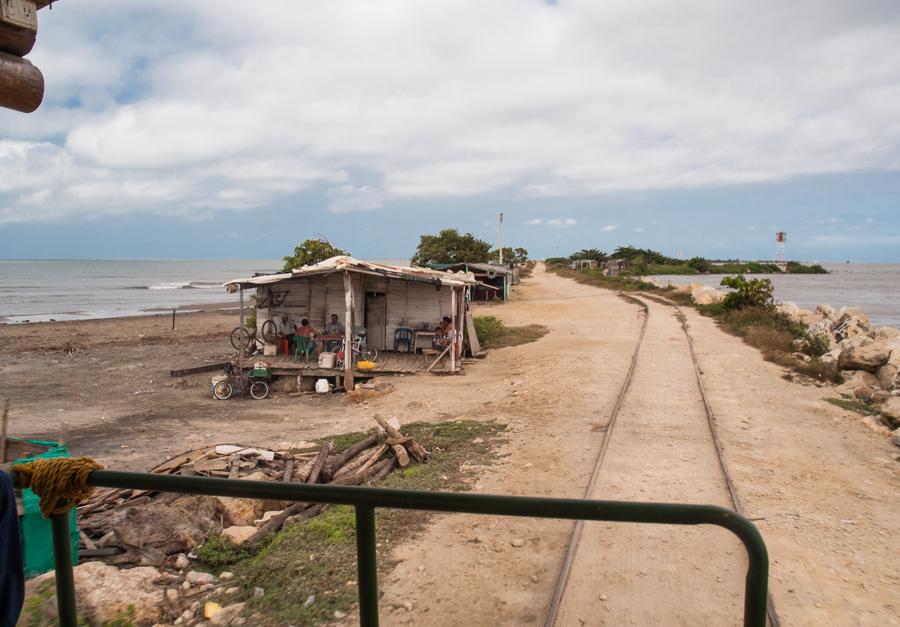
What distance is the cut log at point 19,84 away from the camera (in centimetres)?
274

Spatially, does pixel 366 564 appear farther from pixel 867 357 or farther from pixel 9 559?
pixel 867 357

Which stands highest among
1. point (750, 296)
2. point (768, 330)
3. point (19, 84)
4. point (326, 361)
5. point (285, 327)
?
point (19, 84)

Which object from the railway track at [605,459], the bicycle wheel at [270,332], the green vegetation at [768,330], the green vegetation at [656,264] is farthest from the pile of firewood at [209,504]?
the green vegetation at [656,264]

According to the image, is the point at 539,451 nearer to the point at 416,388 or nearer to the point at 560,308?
the point at 416,388

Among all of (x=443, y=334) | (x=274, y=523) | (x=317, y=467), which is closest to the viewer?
(x=274, y=523)

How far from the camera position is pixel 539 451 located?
955cm

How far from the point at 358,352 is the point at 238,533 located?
12093 mm

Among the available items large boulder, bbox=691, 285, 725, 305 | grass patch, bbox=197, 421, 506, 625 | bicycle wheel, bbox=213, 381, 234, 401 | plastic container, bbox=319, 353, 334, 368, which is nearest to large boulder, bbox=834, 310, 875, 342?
large boulder, bbox=691, 285, 725, 305

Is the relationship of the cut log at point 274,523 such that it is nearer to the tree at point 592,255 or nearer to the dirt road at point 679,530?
the dirt road at point 679,530

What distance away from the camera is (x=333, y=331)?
63.8 feet

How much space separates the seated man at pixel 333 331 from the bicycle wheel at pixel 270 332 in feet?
5.48

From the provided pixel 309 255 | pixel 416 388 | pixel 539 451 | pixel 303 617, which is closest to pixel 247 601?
pixel 303 617

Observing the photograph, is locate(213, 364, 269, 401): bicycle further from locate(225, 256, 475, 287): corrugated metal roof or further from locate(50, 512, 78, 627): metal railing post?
locate(50, 512, 78, 627): metal railing post

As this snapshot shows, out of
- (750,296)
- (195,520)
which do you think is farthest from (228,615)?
(750,296)
